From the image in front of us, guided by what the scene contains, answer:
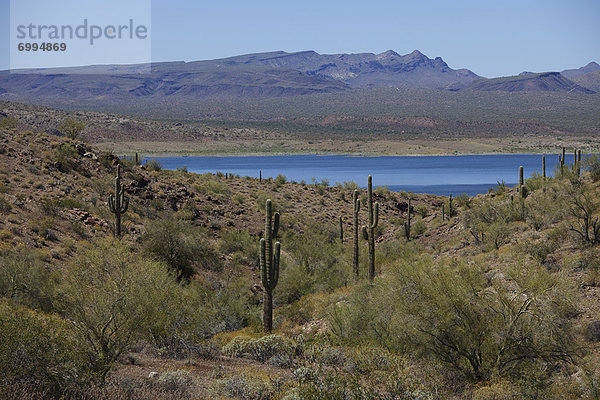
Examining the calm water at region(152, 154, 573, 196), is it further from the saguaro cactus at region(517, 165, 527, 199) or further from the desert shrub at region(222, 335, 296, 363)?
the desert shrub at region(222, 335, 296, 363)

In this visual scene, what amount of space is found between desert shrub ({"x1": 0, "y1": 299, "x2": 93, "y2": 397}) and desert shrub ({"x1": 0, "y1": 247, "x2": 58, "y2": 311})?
5.79 meters

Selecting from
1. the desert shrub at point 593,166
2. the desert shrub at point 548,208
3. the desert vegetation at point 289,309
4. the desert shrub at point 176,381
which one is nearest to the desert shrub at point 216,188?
the desert vegetation at point 289,309

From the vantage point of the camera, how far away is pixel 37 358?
25.1 ft

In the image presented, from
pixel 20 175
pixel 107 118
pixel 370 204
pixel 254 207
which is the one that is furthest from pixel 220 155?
pixel 370 204

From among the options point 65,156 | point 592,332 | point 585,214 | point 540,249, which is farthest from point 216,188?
point 592,332

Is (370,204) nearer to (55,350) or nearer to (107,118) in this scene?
(55,350)

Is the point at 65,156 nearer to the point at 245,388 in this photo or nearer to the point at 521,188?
the point at 521,188

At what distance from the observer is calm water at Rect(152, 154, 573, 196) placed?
78.5m

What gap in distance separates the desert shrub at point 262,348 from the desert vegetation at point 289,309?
37 mm

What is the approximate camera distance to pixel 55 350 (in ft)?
26.1

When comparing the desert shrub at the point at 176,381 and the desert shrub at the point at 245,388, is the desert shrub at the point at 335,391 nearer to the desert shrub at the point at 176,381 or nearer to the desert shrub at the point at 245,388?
the desert shrub at the point at 245,388

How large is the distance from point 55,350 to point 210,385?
7.95 feet

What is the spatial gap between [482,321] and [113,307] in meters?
6.09

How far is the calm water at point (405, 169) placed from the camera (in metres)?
78.5
